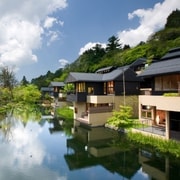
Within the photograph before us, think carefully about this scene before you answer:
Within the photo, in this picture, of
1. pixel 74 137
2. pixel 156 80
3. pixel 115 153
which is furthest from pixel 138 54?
pixel 115 153

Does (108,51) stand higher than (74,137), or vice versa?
(108,51)

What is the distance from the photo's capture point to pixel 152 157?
13242 millimetres

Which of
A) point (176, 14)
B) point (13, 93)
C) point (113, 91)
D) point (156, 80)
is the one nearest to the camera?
point (156, 80)

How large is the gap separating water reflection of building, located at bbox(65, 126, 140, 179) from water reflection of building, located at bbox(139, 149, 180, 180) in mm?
473

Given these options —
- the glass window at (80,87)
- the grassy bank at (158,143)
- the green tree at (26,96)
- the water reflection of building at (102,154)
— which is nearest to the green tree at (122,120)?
the water reflection of building at (102,154)

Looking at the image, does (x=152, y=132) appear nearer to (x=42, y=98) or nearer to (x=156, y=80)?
(x=156, y=80)

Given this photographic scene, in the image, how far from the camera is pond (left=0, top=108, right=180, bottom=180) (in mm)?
11016

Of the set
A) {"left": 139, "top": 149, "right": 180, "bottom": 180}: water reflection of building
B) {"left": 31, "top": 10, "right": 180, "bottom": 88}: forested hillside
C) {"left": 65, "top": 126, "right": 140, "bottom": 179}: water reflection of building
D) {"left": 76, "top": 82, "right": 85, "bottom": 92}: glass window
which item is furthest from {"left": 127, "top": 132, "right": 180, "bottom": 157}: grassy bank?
{"left": 31, "top": 10, "right": 180, "bottom": 88}: forested hillside

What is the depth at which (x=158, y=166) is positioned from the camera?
38.9 feet

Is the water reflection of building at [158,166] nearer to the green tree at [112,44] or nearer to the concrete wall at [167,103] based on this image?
the concrete wall at [167,103]

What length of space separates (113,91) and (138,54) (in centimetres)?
2085

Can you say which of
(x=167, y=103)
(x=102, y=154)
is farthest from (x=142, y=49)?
(x=102, y=154)

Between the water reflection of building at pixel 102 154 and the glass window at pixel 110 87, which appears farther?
A: the glass window at pixel 110 87

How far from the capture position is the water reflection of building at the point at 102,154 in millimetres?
12188
